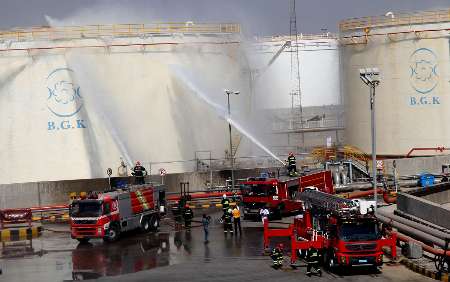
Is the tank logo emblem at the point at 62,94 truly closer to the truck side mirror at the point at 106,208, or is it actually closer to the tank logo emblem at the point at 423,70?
the truck side mirror at the point at 106,208

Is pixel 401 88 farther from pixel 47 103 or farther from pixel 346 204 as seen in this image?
pixel 346 204

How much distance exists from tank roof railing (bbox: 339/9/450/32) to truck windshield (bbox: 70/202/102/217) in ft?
98.6

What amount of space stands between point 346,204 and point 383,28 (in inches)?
1318

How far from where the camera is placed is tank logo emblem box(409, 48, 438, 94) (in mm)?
54625

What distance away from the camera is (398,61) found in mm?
55312

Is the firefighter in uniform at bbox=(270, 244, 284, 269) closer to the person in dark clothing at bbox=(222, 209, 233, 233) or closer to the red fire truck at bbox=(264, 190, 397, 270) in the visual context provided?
the red fire truck at bbox=(264, 190, 397, 270)

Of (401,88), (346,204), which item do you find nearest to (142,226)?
(346,204)

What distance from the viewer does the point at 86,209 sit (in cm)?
3297

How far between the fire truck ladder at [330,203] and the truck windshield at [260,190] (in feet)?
30.3

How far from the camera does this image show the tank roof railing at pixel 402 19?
55.1 m

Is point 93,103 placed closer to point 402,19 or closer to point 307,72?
point 402,19

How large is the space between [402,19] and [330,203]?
1336 inches

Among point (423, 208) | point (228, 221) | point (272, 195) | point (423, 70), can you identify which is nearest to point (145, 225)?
point (228, 221)

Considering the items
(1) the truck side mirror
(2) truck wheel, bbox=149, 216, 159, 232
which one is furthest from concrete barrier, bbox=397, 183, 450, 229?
(1) the truck side mirror
